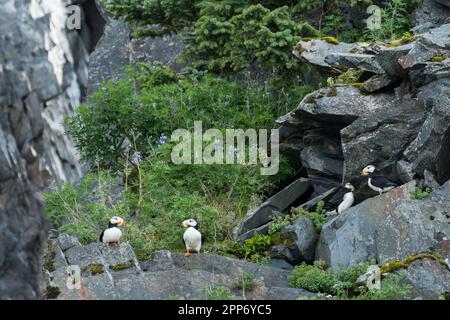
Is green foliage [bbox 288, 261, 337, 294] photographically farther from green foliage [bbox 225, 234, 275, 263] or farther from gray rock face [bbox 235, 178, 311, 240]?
gray rock face [bbox 235, 178, 311, 240]

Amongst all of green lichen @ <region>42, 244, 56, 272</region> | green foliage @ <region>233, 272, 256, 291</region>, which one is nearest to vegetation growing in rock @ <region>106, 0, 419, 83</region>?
green lichen @ <region>42, 244, 56, 272</region>

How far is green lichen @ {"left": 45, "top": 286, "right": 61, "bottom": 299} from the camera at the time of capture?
10263 mm

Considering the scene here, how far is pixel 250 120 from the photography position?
53.7ft

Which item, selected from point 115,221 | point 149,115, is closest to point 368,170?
point 115,221

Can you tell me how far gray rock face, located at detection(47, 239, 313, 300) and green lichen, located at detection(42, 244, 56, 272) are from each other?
4 centimetres

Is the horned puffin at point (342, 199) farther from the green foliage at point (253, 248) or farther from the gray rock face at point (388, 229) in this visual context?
the green foliage at point (253, 248)

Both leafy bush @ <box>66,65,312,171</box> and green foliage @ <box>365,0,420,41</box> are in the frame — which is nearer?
leafy bush @ <box>66,65,312,171</box>

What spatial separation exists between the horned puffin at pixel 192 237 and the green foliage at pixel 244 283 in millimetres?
1396

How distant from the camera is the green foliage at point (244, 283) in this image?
35.4ft

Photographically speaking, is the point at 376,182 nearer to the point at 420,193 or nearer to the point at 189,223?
the point at 420,193

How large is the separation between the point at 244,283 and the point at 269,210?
136 inches

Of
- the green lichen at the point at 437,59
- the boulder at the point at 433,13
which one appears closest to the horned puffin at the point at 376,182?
the green lichen at the point at 437,59

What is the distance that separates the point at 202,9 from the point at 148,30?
159 cm

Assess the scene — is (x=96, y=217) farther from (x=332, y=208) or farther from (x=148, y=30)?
(x=148, y=30)
